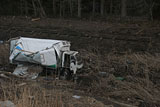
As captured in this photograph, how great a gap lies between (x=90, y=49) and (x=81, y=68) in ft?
11.8

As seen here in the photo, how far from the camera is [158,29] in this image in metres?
18.6

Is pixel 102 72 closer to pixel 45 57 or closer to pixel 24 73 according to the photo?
pixel 45 57

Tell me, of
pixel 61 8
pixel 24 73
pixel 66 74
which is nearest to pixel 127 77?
pixel 66 74

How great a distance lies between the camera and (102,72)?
1103cm

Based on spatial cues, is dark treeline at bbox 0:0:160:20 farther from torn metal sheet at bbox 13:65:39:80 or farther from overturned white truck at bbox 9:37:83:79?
torn metal sheet at bbox 13:65:39:80

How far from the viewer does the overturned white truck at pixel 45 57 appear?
1005cm

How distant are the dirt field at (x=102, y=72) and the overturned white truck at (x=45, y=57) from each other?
2.16 feet

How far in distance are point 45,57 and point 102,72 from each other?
3.04 m

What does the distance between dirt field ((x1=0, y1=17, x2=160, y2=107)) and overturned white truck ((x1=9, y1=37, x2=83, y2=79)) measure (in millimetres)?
660

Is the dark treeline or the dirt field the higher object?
the dark treeline

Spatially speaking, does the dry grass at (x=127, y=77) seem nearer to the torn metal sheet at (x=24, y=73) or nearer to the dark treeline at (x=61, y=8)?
the torn metal sheet at (x=24, y=73)

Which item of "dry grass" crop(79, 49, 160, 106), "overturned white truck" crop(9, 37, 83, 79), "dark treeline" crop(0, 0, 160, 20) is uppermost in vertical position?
"dark treeline" crop(0, 0, 160, 20)

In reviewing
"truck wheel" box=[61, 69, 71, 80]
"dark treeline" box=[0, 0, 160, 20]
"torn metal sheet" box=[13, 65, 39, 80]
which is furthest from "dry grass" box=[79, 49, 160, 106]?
"dark treeline" box=[0, 0, 160, 20]

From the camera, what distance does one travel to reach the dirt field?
23.4 feet
